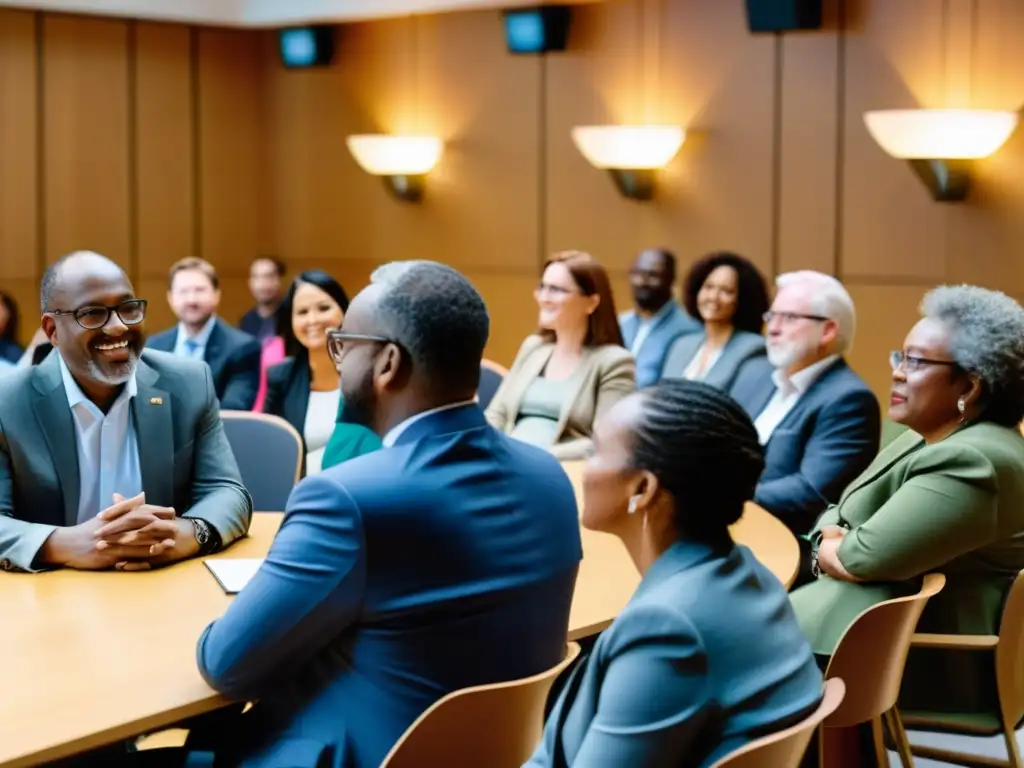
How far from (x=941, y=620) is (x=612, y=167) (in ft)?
15.3

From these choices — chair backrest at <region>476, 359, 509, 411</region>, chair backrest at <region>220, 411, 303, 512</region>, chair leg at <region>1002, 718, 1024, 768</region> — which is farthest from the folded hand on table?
chair backrest at <region>476, 359, 509, 411</region>

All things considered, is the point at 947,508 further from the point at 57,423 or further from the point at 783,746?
the point at 57,423

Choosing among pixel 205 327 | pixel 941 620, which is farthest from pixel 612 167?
pixel 941 620

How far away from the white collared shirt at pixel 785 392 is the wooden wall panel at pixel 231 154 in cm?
569

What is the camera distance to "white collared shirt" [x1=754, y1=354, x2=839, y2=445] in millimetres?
4450

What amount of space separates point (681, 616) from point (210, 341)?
501 cm

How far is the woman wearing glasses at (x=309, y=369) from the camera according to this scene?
5031mm

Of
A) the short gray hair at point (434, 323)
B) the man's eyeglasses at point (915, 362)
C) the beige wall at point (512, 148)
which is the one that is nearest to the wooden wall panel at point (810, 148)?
the beige wall at point (512, 148)

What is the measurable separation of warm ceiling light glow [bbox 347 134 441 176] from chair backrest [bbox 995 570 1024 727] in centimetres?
607

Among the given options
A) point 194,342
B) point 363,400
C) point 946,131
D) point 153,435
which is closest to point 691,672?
point 363,400

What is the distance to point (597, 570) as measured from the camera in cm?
308

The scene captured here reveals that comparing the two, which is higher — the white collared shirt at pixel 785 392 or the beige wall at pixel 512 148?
the beige wall at pixel 512 148

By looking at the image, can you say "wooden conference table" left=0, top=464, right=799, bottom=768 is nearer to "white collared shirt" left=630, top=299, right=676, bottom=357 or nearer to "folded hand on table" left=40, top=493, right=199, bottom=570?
"folded hand on table" left=40, top=493, right=199, bottom=570

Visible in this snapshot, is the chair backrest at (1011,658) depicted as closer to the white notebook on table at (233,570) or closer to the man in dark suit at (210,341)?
the white notebook on table at (233,570)
